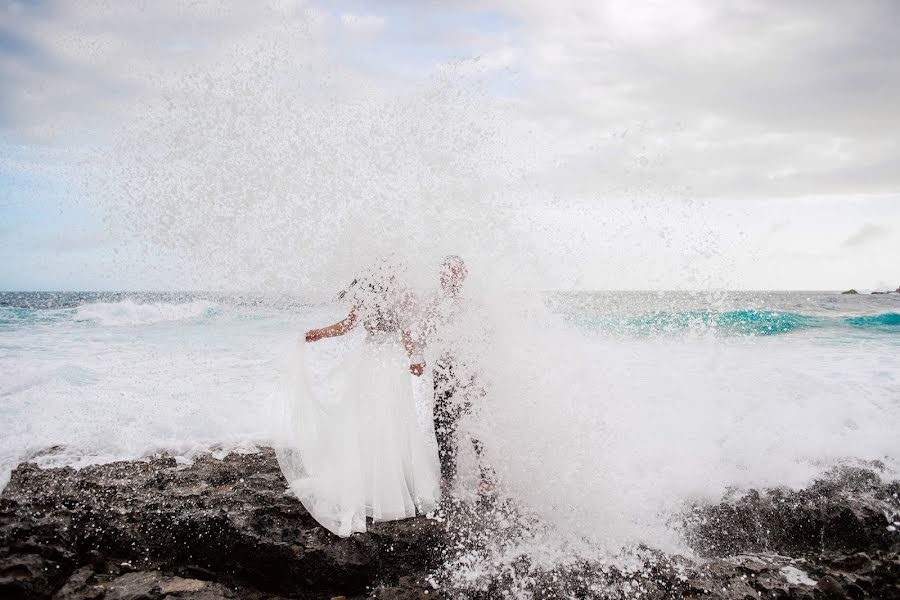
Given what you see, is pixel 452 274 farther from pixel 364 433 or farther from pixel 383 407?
pixel 364 433

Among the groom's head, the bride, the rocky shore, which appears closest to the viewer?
the rocky shore

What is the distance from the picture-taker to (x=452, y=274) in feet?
13.4

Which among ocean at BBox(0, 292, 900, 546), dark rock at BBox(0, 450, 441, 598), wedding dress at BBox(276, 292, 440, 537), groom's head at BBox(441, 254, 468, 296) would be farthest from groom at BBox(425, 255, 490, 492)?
dark rock at BBox(0, 450, 441, 598)

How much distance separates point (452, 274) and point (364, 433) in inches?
54.7

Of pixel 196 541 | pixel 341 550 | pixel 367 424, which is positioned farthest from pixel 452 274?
pixel 196 541

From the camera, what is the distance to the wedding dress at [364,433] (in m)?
3.91

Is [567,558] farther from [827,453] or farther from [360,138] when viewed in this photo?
A: [360,138]

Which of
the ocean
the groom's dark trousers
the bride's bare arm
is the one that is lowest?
the ocean

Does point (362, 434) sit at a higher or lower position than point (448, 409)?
lower

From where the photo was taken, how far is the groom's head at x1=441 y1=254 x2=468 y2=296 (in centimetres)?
407

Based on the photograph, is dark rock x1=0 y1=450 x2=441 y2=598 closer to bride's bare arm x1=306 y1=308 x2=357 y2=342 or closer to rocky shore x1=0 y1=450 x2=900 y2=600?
rocky shore x1=0 y1=450 x2=900 y2=600

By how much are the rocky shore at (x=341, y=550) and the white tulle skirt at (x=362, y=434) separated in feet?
0.76

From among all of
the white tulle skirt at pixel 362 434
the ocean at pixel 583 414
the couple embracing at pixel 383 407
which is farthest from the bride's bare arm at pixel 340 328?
the ocean at pixel 583 414

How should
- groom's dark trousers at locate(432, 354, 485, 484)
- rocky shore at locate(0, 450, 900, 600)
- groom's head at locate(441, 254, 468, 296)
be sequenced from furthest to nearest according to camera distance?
1. groom's dark trousers at locate(432, 354, 485, 484)
2. groom's head at locate(441, 254, 468, 296)
3. rocky shore at locate(0, 450, 900, 600)
